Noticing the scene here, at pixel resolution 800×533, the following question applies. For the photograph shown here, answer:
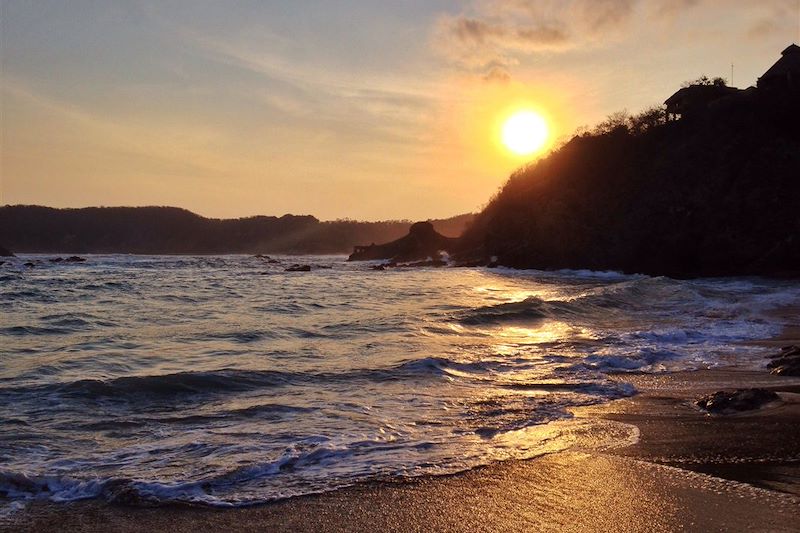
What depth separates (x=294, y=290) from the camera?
2594 cm

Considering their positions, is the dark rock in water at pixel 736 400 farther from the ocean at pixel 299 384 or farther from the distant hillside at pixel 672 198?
the distant hillside at pixel 672 198

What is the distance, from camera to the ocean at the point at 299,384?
A: 572 cm

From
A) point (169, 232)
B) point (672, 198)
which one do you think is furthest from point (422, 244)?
point (169, 232)

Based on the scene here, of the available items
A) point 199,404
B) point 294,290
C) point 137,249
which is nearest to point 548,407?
point 199,404

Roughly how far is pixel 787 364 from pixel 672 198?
3194cm

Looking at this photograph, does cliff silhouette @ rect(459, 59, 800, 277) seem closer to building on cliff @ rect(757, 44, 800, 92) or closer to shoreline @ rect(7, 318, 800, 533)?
building on cliff @ rect(757, 44, 800, 92)

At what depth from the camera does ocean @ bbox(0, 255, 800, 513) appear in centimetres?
572

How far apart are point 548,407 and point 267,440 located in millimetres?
3339

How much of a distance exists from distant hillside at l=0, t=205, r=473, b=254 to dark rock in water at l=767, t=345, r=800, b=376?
111875mm

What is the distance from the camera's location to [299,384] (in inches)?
365

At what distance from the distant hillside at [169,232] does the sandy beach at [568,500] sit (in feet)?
383

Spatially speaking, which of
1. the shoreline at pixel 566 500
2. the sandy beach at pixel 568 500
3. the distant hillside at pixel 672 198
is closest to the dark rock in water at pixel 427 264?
the distant hillside at pixel 672 198

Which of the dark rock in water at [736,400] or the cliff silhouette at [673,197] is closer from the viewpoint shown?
the dark rock in water at [736,400]

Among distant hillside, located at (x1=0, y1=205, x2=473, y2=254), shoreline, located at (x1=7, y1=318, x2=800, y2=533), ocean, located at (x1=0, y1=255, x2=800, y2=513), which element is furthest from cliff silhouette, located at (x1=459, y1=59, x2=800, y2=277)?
distant hillside, located at (x1=0, y1=205, x2=473, y2=254)
